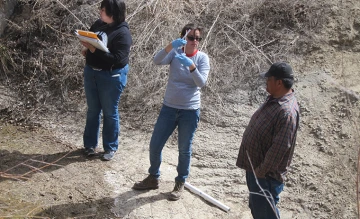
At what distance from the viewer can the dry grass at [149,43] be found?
5863 mm

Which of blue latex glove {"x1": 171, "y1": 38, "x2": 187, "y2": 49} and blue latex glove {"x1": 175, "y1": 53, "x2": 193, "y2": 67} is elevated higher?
blue latex glove {"x1": 171, "y1": 38, "x2": 187, "y2": 49}

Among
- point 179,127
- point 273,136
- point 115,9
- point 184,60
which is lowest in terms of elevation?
point 179,127

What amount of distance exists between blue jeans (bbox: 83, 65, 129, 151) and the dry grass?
85 cm

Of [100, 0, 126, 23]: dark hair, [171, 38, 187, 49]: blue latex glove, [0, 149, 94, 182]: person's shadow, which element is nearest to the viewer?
[171, 38, 187, 49]: blue latex glove

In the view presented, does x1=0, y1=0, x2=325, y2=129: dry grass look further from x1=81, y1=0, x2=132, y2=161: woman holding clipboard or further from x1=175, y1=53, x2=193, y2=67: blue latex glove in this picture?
x1=175, y1=53, x2=193, y2=67: blue latex glove

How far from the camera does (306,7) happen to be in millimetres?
6664

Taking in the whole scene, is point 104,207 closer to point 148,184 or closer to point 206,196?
point 148,184

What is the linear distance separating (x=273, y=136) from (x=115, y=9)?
1.95 m

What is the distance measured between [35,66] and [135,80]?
4.32 feet

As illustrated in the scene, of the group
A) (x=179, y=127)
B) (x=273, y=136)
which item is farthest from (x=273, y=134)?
(x=179, y=127)

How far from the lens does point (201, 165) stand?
4.98m

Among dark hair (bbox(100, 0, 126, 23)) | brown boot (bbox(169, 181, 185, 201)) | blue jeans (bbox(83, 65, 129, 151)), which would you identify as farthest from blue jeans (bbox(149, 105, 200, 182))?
dark hair (bbox(100, 0, 126, 23))

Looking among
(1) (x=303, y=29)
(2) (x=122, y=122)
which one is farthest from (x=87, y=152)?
(1) (x=303, y=29)

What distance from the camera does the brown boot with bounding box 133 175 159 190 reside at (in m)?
4.30
